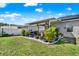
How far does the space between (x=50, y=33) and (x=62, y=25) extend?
0.70 ft

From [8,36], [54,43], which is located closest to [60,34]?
[54,43]

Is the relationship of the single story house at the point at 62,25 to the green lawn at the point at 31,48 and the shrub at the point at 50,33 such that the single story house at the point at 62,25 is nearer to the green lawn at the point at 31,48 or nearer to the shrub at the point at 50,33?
the shrub at the point at 50,33

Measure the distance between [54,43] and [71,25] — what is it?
356 mm

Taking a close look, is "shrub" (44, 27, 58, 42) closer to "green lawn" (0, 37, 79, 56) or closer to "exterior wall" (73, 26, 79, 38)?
"green lawn" (0, 37, 79, 56)

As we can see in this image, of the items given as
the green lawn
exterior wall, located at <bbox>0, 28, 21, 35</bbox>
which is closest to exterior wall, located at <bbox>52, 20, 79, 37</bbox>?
the green lawn

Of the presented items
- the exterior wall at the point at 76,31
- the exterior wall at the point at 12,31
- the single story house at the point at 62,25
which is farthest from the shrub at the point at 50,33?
the exterior wall at the point at 12,31

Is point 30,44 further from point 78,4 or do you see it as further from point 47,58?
point 78,4

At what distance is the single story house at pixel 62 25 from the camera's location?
6.62 metres

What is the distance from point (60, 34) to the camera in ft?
21.8

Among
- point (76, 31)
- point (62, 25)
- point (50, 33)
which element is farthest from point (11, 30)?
point (76, 31)

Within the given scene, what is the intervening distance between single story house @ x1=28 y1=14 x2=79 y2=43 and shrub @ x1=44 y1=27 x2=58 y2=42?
57mm

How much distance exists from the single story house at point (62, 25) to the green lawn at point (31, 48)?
18cm

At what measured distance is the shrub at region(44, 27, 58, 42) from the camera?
6.64 m

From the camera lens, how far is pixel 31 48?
262 inches
